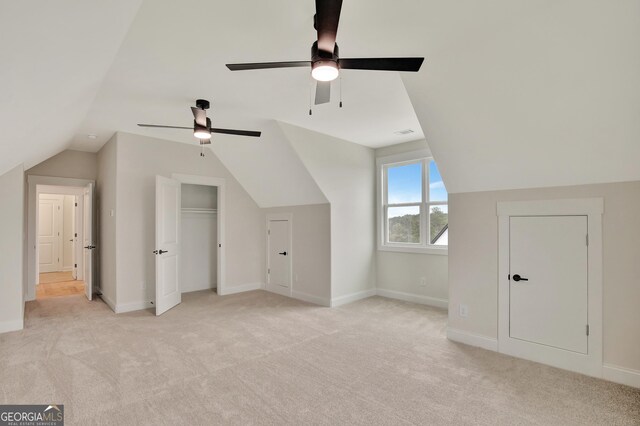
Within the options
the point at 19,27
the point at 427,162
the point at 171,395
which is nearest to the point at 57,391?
the point at 171,395

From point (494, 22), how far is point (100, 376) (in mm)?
4176

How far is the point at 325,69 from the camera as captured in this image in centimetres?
184

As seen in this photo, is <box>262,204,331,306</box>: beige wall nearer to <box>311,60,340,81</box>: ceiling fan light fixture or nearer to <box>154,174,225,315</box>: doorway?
<box>154,174,225,315</box>: doorway

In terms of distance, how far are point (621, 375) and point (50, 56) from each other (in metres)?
4.81

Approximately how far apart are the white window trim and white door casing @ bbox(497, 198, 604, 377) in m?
1.69

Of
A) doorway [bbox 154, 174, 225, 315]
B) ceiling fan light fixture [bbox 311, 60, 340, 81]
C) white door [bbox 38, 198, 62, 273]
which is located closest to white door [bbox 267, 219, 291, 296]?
doorway [bbox 154, 174, 225, 315]

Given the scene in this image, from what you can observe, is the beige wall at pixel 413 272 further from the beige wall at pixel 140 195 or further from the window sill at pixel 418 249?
the beige wall at pixel 140 195

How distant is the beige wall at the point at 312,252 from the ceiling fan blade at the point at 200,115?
237cm

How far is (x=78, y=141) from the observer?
200 inches

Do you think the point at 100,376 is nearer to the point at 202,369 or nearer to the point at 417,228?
the point at 202,369

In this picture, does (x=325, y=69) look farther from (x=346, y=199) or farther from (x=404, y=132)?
(x=346, y=199)

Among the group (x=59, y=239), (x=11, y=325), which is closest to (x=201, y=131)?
(x=11, y=325)

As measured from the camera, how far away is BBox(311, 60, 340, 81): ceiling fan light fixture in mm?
1807

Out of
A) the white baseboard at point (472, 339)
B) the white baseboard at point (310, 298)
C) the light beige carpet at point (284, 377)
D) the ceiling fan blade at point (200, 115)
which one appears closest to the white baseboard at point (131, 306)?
the light beige carpet at point (284, 377)
